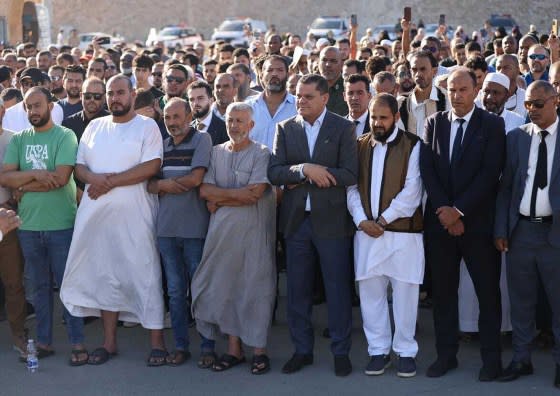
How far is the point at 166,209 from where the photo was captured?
7645 millimetres

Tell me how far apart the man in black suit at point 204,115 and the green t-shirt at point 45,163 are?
114 centimetres

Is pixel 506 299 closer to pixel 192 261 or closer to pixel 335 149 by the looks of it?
pixel 335 149

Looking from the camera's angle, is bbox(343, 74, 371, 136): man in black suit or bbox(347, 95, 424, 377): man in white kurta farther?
bbox(343, 74, 371, 136): man in black suit

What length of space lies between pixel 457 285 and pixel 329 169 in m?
1.23

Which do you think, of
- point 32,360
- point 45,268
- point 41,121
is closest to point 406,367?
point 32,360

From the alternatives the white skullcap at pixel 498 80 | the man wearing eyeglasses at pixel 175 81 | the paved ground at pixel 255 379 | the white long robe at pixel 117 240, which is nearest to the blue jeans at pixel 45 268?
the white long robe at pixel 117 240

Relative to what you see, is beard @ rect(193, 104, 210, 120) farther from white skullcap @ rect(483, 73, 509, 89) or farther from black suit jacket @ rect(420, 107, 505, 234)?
white skullcap @ rect(483, 73, 509, 89)

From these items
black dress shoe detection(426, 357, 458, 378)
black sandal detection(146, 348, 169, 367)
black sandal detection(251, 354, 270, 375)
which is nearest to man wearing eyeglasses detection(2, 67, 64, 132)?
black sandal detection(146, 348, 169, 367)

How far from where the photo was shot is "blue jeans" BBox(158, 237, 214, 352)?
766cm

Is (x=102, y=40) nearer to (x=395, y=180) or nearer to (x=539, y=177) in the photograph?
(x=395, y=180)

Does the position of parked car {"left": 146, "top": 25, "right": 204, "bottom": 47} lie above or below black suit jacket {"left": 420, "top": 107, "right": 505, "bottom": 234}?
above

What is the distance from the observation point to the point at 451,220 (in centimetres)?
705

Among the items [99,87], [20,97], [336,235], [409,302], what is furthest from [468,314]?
[20,97]

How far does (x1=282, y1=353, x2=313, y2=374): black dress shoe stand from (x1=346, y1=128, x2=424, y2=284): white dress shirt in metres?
0.70
